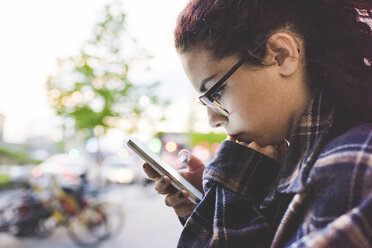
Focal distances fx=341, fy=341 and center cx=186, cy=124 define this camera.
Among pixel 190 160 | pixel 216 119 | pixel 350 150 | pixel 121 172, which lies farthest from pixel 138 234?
pixel 121 172

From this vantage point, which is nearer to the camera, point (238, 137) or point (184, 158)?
point (238, 137)

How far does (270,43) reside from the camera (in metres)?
0.85

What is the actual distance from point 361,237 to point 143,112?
11.2 metres

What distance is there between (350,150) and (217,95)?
405 millimetres

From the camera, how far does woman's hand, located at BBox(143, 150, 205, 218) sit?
1.15 meters

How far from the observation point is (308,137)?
0.77m

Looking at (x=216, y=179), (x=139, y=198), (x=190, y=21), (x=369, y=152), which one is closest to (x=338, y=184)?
(x=369, y=152)

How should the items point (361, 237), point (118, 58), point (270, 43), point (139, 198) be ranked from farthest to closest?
point (139, 198), point (118, 58), point (270, 43), point (361, 237)

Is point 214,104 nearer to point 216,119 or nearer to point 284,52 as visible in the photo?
point 216,119

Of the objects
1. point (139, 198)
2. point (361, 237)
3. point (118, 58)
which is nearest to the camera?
point (361, 237)

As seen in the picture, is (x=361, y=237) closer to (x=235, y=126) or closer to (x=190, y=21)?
(x=235, y=126)

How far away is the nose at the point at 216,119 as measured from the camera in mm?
984

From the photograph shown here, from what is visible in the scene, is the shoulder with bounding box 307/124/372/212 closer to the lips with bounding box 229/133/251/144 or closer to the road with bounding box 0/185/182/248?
the lips with bounding box 229/133/251/144

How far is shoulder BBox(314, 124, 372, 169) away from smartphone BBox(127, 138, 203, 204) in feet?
1.81
